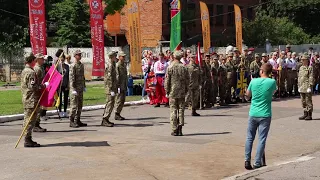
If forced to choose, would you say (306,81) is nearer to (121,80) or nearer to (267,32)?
(121,80)

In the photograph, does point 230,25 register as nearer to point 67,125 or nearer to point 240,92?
point 240,92

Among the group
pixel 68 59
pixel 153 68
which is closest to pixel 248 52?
pixel 153 68

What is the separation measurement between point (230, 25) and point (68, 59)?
50284 millimetres

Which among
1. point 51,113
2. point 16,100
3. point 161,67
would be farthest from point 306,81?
point 16,100

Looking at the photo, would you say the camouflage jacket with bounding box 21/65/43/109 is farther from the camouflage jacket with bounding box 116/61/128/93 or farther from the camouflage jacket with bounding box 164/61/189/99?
the camouflage jacket with bounding box 116/61/128/93

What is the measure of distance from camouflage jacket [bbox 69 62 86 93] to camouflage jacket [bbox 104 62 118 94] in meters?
0.68

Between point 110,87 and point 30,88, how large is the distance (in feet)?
12.4

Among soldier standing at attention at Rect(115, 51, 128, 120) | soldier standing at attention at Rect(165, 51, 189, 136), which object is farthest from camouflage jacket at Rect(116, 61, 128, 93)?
soldier standing at attention at Rect(165, 51, 189, 136)

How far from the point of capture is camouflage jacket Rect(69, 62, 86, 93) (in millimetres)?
15625

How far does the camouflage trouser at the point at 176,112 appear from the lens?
1414cm

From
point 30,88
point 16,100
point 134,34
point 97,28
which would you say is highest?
point 97,28

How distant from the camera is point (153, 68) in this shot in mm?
22188

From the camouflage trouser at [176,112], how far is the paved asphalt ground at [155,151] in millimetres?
394

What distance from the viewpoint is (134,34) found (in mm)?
26672
